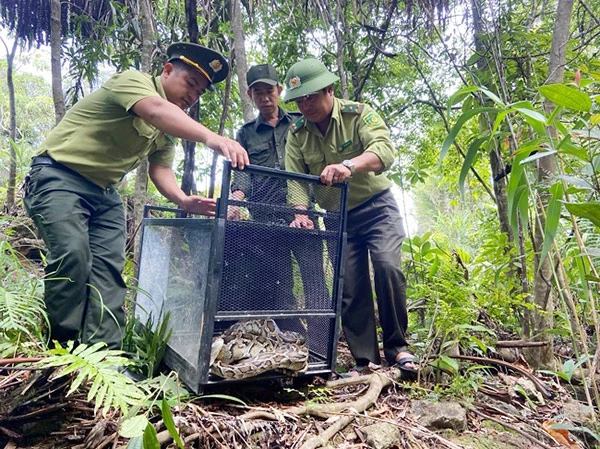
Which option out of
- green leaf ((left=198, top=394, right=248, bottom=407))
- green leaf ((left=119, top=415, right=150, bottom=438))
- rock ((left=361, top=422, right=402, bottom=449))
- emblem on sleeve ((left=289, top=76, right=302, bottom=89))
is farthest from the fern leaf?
emblem on sleeve ((left=289, top=76, right=302, bottom=89))

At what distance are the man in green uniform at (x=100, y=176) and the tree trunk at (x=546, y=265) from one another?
4.61ft

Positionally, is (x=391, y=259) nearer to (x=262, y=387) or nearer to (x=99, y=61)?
(x=262, y=387)

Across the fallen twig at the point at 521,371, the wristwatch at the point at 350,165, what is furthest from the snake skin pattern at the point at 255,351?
the fallen twig at the point at 521,371

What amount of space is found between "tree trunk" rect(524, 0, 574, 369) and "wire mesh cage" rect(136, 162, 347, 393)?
0.95 metres

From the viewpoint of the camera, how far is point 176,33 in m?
4.51

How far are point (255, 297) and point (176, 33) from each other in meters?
3.73

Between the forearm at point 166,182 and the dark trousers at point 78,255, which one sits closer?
the dark trousers at point 78,255

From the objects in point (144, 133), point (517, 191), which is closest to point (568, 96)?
point (517, 191)

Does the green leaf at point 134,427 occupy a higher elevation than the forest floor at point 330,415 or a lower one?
higher

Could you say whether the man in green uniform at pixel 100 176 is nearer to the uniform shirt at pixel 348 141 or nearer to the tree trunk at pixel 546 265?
the uniform shirt at pixel 348 141

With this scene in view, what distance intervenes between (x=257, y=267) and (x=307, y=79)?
115 centimetres

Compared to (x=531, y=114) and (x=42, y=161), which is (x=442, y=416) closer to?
(x=531, y=114)

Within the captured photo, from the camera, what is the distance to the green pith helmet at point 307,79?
234 centimetres

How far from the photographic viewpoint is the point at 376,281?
7.82 ft
